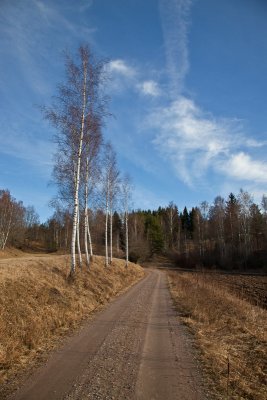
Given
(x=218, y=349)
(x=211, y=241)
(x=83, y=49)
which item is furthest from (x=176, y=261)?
(x=218, y=349)

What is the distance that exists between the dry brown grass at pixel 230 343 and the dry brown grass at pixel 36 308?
13.4ft

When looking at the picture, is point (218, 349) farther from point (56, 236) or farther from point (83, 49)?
point (56, 236)

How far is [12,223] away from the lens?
229 ft

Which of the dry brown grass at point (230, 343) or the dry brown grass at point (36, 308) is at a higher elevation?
the dry brown grass at point (36, 308)

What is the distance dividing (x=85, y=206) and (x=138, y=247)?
50.4 metres

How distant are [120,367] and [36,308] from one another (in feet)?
18.0

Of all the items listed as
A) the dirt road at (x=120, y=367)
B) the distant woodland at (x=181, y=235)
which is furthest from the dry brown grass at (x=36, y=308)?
the distant woodland at (x=181, y=235)

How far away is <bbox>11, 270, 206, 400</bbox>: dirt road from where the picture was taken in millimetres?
5988

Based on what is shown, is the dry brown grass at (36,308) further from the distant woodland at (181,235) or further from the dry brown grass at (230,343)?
the distant woodland at (181,235)

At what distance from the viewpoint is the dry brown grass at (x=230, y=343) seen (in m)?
6.51

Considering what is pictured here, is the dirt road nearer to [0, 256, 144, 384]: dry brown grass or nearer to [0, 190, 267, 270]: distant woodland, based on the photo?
[0, 256, 144, 384]: dry brown grass

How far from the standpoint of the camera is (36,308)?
39.0ft

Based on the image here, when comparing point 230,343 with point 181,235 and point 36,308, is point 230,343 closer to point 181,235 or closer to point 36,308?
point 36,308

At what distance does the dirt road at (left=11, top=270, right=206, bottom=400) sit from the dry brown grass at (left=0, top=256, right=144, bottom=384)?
2.46 ft
